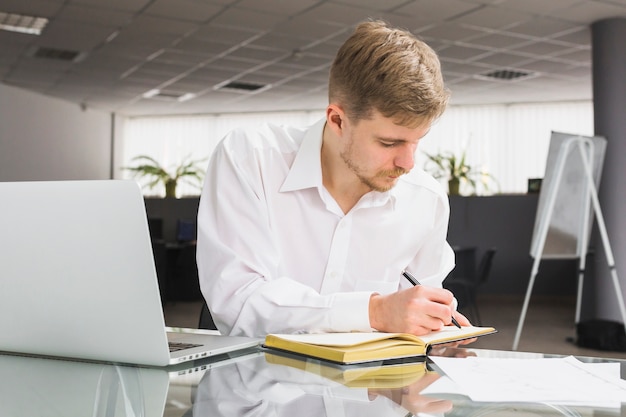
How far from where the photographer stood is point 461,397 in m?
0.83

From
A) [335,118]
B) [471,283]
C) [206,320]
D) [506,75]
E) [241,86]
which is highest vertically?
[506,75]

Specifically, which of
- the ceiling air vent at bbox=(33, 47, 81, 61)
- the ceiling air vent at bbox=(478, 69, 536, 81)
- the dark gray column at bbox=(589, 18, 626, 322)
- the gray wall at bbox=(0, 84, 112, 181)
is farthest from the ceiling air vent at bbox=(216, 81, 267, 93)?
the dark gray column at bbox=(589, 18, 626, 322)

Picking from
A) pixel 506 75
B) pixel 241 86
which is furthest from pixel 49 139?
pixel 506 75

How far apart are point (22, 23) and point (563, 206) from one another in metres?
5.19

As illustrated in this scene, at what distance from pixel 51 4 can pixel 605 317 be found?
5589 millimetres

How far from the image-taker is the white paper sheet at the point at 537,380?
83 cm

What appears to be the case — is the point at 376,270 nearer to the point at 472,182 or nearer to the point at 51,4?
the point at 51,4

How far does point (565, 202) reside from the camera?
4.89 metres

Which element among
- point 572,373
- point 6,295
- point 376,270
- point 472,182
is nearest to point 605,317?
point 472,182

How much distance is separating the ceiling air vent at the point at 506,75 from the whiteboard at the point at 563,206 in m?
3.75

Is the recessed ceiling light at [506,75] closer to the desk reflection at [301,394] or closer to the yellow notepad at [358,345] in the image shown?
the yellow notepad at [358,345]

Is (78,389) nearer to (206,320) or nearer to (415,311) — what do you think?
(415,311)

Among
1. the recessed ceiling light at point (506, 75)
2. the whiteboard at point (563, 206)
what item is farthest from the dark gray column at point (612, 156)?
the recessed ceiling light at point (506, 75)

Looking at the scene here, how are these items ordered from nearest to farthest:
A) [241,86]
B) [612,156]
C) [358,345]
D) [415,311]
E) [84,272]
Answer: [84,272] < [358,345] < [415,311] < [612,156] < [241,86]
